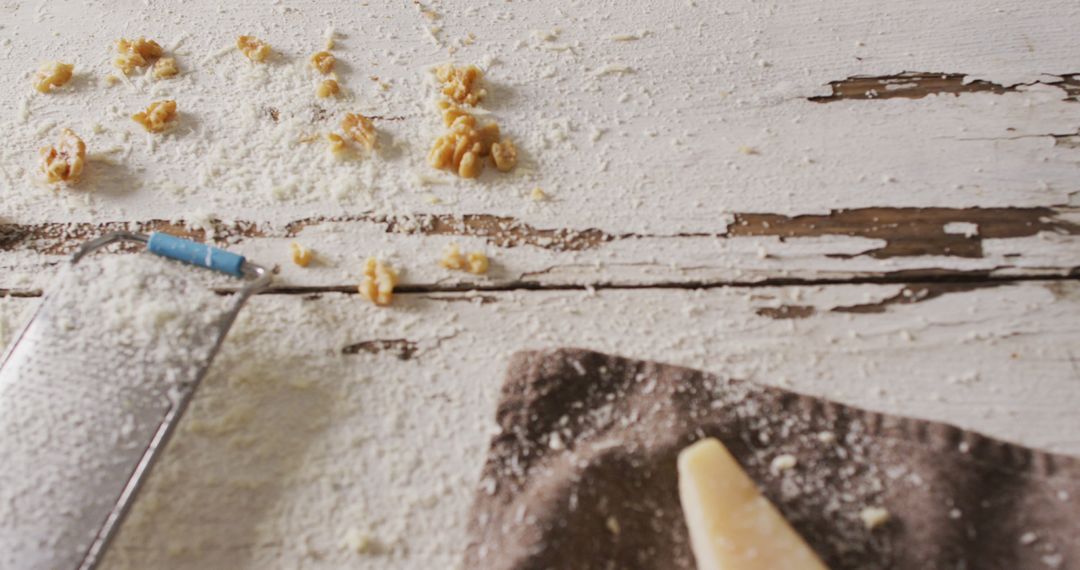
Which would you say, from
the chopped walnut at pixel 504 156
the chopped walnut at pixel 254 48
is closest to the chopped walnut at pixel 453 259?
the chopped walnut at pixel 504 156

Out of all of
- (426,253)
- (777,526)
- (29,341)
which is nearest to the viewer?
(777,526)

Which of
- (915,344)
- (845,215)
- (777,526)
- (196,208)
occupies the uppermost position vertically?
(196,208)

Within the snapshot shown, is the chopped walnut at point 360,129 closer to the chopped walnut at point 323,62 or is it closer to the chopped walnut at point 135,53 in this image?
the chopped walnut at point 323,62

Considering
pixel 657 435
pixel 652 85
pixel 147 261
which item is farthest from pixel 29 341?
pixel 652 85

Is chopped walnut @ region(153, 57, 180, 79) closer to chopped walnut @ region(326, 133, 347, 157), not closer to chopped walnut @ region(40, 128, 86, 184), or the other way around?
chopped walnut @ region(40, 128, 86, 184)

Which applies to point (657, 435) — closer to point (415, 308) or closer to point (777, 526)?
point (777, 526)

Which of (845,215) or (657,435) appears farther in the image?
(845,215)

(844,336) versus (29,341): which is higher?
(29,341)
